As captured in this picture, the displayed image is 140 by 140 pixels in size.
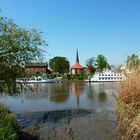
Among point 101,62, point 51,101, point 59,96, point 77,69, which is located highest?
point 101,62

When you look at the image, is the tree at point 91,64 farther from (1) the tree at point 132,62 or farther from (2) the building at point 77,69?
(1) the tree at point 132,62

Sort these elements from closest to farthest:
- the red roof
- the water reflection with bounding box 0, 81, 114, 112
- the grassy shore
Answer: the grassy shore, the water reflection with bounding box 0, 81, 114, 112, the red roof

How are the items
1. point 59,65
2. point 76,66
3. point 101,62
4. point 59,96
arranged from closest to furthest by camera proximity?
point 59,96
point 101,62
point 59,65
point 76,66

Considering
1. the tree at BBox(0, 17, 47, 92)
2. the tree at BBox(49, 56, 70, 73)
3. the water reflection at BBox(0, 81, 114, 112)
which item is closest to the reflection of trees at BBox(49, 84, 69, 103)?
the water reflection at BBox(0, 81, 114, 112)

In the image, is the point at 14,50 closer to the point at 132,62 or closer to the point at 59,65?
the point at 132,62

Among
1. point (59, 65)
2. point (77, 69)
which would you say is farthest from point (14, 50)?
point (77, 69)

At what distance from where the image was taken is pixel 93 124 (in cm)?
1463

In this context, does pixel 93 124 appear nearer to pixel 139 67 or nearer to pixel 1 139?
pixel 139 67

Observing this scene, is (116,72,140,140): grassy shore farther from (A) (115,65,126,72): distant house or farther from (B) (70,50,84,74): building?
(B) (70,50,84,74): building

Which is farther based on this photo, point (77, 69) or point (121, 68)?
point (77, 69)

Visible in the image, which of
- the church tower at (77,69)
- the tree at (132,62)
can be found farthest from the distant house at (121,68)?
the church tower at (77,69)

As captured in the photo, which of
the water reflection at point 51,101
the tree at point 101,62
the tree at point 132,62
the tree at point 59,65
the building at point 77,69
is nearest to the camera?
the tree at point 132,62

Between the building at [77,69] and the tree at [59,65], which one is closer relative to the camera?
the tree at [59,65]

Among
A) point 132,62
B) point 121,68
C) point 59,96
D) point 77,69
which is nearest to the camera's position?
point 132,62
